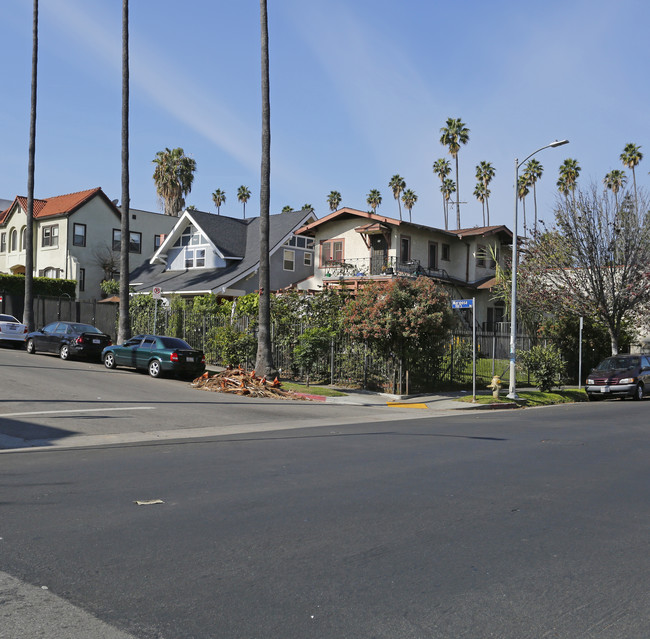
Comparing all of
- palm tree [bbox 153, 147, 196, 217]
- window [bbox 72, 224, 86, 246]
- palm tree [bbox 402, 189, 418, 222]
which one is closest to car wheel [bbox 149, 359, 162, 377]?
window [bbox 72, 224, 86, 246]

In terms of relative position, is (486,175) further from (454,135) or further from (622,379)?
(622,379)

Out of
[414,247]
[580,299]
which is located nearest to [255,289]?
[414,247]

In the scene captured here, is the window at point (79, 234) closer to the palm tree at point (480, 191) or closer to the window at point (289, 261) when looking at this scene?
the window at point (289, 261)

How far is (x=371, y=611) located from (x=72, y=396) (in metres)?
14.9

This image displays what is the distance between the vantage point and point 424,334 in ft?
72.8

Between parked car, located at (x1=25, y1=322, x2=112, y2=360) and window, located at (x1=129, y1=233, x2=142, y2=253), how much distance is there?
21.9m

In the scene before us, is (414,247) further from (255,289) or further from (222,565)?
(222,565)

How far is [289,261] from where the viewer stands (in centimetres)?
4422

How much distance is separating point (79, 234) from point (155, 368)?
26.6 metres

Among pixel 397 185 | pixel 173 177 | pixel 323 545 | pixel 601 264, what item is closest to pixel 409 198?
pixel 397 185

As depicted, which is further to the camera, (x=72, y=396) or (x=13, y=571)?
(x=72, y=396)

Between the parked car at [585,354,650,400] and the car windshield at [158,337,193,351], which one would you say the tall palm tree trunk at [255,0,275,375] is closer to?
the car windshield at [158,337,193,351]

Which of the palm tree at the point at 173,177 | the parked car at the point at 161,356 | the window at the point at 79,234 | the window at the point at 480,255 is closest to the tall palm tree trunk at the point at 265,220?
the parked car at the point at 161,356

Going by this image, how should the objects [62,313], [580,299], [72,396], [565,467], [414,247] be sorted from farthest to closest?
[414,247] < [62,313] < [580,299] < [72,396] < [565,467]
